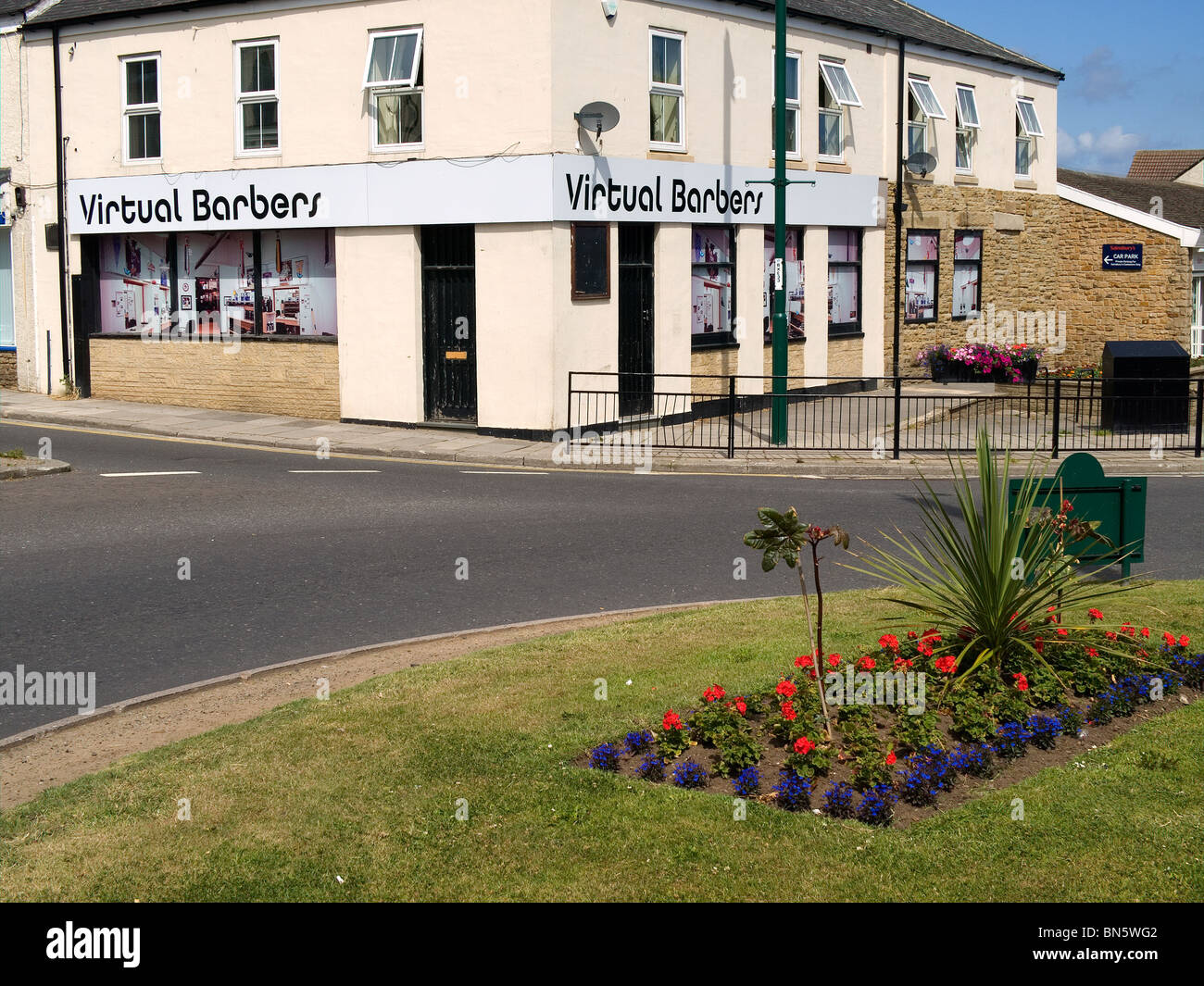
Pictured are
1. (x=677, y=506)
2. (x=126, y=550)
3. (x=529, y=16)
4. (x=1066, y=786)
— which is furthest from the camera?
(x=529, y=16)

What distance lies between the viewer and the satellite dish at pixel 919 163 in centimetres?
2792

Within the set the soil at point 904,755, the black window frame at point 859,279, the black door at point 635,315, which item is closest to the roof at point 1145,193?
the black window frame at point 859,279

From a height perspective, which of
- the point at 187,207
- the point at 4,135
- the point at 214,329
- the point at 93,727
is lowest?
the point at 93,727

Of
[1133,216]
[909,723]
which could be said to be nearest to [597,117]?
[909,723]

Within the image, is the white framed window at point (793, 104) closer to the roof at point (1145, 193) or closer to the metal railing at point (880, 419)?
the metal railing at point (880, 419)

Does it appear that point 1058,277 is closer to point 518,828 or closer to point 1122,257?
point 1122,257

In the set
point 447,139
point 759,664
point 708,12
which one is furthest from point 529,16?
point 759,664

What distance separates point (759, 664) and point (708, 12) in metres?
16.9

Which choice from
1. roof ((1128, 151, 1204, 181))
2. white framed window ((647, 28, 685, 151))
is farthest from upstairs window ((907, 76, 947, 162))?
roof ((1128, 151, 1204, 181))

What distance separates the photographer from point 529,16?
20.1 meters

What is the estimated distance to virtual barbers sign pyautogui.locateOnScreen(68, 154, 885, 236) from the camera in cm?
2061

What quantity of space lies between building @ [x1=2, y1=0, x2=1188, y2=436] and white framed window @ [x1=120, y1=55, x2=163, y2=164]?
0.16 ft

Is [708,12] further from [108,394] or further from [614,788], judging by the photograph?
[614,788]

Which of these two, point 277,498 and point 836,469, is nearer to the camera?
point 277,498
